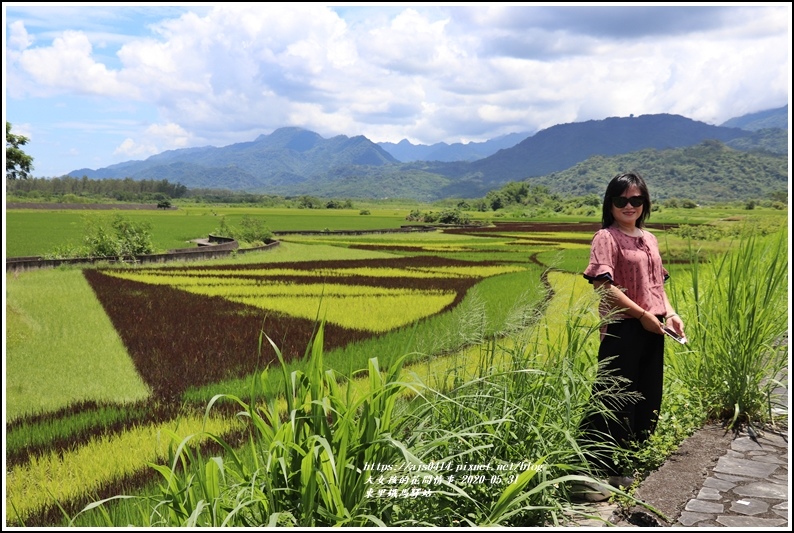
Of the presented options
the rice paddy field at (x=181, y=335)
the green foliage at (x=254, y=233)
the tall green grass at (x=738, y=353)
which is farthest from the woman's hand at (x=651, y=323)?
the green foliage at (x=254, y=233)

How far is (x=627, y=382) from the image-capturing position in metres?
3.63

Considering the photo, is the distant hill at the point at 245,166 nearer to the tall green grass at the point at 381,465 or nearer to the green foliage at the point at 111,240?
the green foliage at the point at 111,240

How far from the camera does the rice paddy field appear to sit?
4.01m

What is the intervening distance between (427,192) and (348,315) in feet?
329

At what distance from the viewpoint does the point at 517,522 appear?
3080 millimetres

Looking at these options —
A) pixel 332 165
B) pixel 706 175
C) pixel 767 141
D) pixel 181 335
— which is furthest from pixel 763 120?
pixel 332 165

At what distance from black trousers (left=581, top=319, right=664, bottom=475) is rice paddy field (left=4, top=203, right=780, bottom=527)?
425 millimetres

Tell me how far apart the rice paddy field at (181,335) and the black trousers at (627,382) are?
42 cm

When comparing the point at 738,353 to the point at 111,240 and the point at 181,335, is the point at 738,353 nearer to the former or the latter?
the point at 181,335

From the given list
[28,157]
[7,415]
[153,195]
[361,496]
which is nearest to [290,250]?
[28,157]

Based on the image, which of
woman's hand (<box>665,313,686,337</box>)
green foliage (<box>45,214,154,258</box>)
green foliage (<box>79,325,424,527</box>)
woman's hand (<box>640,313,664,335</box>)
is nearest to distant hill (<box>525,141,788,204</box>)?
green foliage (<box>45,214,154,258</box>)

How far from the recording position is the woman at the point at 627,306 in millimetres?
3490

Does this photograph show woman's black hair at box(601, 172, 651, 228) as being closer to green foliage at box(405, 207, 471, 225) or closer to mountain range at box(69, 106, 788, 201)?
green foliage at box(405, 207, 471, 225)

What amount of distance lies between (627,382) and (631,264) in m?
0.67
